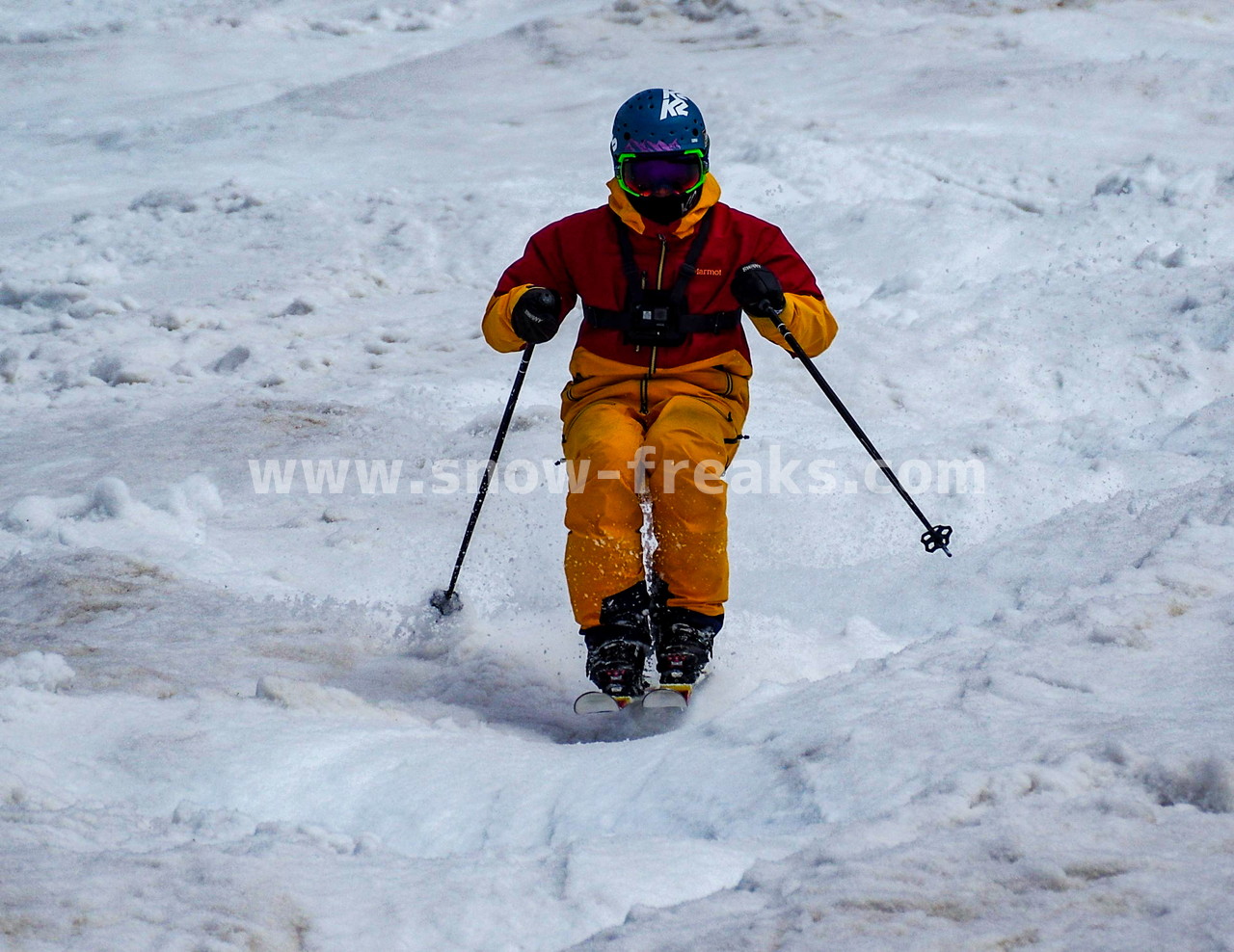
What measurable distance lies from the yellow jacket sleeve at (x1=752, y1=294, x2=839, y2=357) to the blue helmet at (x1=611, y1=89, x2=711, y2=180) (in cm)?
58

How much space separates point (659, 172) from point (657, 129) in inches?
5.9

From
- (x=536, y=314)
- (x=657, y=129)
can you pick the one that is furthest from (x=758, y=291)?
(x=536, y=314)

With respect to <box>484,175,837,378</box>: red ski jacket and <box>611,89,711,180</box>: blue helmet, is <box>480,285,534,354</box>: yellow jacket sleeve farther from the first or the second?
<box>611,89,711,180</box>: blue helmet

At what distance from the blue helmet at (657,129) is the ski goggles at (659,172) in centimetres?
1

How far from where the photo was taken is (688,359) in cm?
427

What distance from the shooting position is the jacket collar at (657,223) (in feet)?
13.7

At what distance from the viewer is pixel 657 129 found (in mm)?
4109

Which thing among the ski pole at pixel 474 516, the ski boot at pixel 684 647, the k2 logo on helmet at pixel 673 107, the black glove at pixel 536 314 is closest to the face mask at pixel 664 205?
the k2 logo on helmet at pixel 673 107

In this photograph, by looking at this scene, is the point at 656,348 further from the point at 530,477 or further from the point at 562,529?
the point at 530,477

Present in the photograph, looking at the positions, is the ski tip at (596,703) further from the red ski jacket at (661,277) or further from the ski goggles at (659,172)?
the ski goggles at (659,172)

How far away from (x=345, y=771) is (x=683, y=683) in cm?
127

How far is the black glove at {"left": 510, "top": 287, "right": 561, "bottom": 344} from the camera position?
4207 millimetres

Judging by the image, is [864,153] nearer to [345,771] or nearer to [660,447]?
[660,447]

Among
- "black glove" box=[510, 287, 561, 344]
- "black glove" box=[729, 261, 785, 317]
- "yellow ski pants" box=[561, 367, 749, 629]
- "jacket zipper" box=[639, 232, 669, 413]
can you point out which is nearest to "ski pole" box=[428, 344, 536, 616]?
"black glove" box=[510, 287, 561, 344]
